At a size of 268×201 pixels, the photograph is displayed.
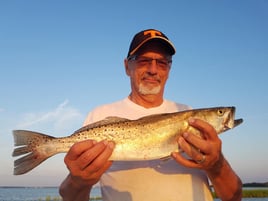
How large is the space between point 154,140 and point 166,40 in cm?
167

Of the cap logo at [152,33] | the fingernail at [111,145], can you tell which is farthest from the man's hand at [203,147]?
the cap logo at [152,33]

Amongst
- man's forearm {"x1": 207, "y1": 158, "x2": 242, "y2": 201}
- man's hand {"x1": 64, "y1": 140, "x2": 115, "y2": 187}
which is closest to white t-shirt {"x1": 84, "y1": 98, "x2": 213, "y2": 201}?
man's forearm {"x1": 207, "y1": 158, "x2": 242, "y2": 201}

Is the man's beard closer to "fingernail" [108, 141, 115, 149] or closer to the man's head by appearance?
the man's head

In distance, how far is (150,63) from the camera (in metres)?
5.25

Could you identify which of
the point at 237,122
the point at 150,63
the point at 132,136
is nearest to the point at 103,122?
the point at 132,136

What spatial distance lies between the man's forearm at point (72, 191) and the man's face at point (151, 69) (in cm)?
173

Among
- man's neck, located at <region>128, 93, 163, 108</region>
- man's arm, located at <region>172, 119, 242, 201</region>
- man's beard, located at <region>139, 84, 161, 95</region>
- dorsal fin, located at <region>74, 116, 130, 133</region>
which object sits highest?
man's beard, located at <region>139, 84, 161, 95</region>

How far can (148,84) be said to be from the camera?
5.20 metres

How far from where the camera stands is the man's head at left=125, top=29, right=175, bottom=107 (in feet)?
17.1

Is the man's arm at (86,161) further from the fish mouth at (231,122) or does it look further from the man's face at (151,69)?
the fish mouth at (231,122)

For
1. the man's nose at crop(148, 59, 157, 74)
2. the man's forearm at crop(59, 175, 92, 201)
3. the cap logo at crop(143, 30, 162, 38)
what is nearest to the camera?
the man's forearm at crop(59, 175, 92, 201)

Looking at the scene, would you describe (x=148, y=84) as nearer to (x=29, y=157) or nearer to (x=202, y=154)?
(x=202, y=154)

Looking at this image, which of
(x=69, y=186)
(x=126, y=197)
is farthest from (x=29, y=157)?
(x=126, y=197)

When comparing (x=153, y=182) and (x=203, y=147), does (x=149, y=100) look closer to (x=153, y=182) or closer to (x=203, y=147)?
(x=153, y=182)
